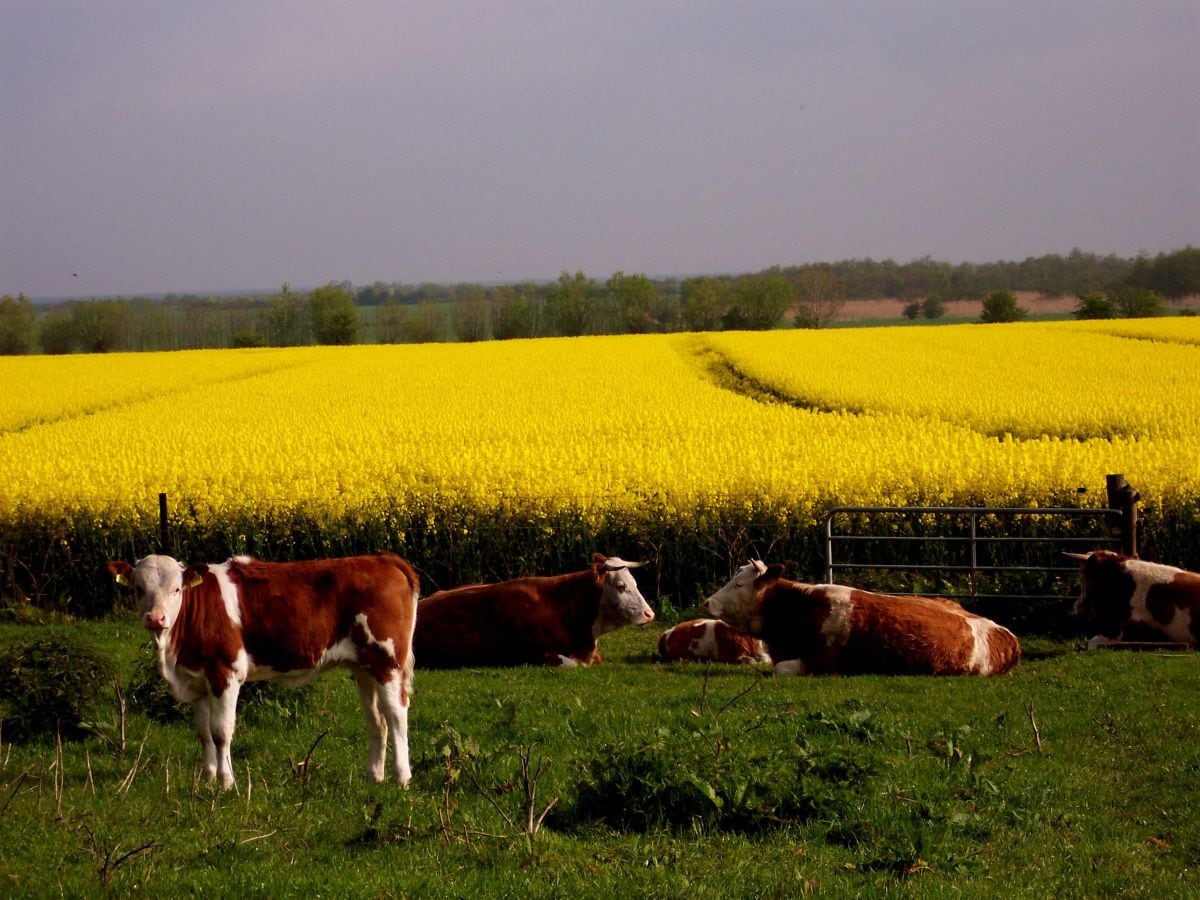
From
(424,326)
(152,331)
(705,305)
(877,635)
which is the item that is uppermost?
(705,305)

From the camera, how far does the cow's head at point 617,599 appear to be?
13.0 metres

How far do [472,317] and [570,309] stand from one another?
6773 millimetres

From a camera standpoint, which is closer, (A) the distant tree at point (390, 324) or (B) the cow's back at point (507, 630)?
(B) the cow's back at point (507, 630)

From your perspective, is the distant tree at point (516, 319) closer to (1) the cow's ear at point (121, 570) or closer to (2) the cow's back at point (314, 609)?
(2) the cow's back at point (314, 609)

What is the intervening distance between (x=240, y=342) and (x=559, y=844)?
6465cm

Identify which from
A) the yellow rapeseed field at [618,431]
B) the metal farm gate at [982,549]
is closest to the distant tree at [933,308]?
the yellow rapeseed field at [618,431]

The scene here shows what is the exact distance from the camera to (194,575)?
26.6 feet

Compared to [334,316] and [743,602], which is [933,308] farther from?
[743,602]

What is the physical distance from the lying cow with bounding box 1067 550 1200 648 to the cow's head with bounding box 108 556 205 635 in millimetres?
9038

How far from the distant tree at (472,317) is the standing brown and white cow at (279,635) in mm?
68131

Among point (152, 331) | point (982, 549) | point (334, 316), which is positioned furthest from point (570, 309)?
point (982, 549)

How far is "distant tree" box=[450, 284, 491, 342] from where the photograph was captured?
78812mm

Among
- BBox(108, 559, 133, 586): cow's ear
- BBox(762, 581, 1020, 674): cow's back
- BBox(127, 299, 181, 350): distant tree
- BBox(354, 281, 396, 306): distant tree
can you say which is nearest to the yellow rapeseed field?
BBox(762, 581, 1020, 674): cow's back

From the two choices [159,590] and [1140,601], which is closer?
[159,590]
